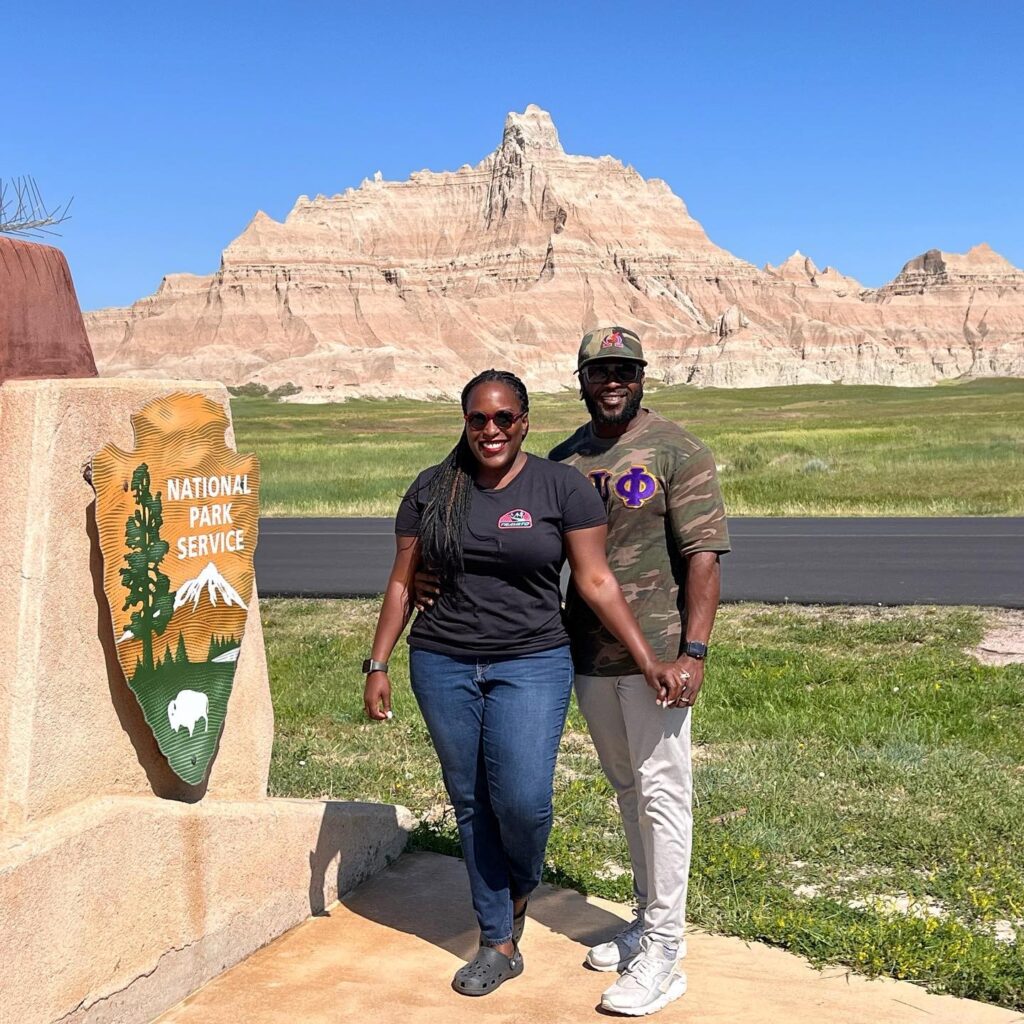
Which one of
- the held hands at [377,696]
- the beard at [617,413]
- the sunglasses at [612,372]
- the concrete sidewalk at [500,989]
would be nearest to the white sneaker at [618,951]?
the concrete sidewalk at [500,989]

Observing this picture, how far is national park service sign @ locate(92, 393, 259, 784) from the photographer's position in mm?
3615

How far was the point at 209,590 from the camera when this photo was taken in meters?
4.02

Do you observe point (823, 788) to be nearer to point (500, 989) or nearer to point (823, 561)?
point (500, 989)

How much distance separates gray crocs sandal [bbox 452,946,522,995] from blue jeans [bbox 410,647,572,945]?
19 centimetres

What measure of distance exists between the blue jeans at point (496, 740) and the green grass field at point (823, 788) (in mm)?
1013

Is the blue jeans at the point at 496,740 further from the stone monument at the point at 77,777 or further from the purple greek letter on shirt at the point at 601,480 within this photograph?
the stone monument at the point at 77,777

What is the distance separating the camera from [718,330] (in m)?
153

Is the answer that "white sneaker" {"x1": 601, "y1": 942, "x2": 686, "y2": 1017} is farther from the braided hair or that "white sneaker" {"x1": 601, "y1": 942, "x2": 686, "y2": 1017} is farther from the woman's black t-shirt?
the braided hair

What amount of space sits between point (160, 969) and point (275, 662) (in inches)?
220

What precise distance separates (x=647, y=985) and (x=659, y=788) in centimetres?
55

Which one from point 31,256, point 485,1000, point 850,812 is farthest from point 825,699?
point 31,256

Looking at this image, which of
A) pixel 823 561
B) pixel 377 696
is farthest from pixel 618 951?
pixel 823 561

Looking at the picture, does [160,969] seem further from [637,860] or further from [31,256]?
[31,256]

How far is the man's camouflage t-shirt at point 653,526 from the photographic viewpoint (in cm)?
369
